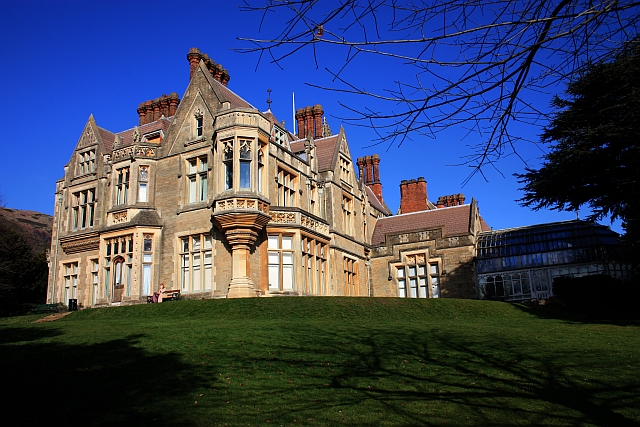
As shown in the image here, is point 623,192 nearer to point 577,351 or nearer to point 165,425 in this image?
point 577,351

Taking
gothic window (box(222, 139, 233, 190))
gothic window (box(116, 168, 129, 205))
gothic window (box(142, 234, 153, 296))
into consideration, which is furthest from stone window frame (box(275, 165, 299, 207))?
gothic window (box(116, 168, 129, 205))

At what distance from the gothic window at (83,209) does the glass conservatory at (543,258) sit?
21906 millimetres

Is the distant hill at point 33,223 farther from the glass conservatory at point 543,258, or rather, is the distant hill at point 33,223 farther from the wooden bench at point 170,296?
the glass conservatory at point 543,258

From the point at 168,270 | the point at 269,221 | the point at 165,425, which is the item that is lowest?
the point at 165,425

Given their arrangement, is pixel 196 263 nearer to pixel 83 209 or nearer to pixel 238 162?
pixel 238 162

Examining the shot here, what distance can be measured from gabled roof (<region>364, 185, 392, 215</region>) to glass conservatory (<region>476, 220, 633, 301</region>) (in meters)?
9.69

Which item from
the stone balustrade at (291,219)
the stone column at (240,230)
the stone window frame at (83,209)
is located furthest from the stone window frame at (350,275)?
the stone window frame at (83,209)

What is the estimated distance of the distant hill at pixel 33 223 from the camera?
256ft

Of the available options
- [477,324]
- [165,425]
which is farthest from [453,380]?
[477,324]

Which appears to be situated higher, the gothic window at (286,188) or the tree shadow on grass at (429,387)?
the gothic window at (286,188)

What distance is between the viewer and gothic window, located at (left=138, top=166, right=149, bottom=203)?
26.0 meters

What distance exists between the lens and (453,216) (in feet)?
115

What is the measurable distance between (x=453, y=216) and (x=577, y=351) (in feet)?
78.3

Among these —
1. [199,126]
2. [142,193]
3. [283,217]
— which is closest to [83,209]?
[142,193]
